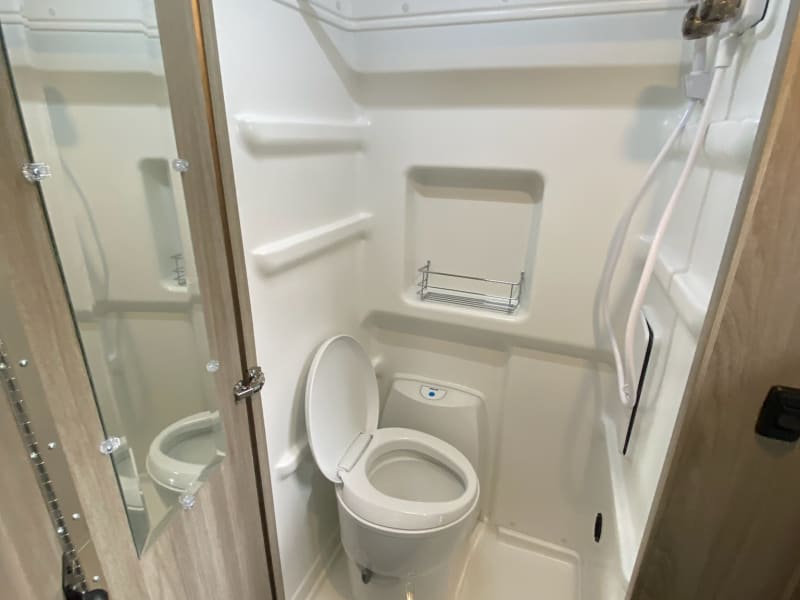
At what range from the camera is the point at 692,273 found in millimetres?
843

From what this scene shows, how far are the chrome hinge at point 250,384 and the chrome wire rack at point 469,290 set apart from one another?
2.44 ft

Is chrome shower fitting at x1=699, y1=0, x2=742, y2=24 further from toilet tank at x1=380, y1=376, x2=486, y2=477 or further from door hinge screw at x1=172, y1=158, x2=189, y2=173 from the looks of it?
toilet tank at x1=380, y1=376, x2=486, y2=477

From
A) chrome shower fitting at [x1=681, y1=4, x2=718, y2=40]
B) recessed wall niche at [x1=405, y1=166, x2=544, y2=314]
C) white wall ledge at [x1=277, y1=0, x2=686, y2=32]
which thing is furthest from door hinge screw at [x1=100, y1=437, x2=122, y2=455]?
chrome shower fitting at [x1=681, y1=4, x2=718, y2=40]

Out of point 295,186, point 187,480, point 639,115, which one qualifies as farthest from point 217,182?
point 639,115

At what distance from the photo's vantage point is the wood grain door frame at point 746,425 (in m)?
0.47

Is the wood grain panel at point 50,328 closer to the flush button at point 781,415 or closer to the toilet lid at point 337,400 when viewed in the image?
the toilet lid at point 337,400

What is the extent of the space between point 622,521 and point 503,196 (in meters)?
1.00

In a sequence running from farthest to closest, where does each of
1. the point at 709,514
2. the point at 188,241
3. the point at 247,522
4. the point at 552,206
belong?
the point at 552,206
the point at 247,522
the point at 188,241
the point at 709,514

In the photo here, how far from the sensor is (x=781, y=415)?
537mm

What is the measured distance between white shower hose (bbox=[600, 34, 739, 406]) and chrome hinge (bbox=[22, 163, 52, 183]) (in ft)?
3.53

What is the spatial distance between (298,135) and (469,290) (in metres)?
0.85

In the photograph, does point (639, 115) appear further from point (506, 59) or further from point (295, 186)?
point (295, 186)

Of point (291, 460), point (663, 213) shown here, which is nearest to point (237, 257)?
point (291, 460)

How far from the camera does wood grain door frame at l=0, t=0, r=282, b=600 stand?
0.48m
